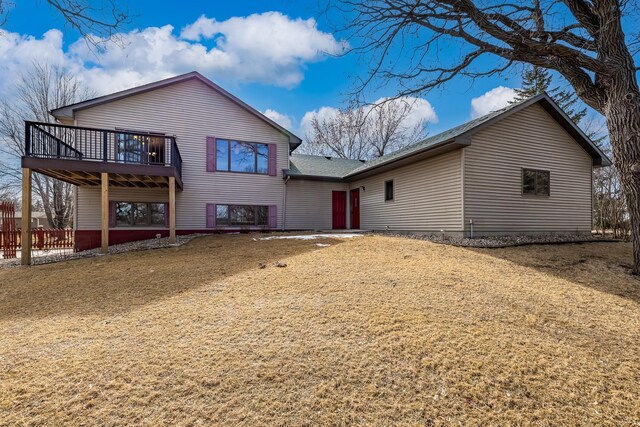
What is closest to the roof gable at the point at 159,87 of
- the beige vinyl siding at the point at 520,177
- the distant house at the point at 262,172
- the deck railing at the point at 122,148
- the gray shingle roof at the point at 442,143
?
the distant house at the point at 262,172

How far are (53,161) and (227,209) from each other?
624 cm

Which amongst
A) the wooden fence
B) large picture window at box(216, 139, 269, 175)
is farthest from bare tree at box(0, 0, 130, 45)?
the wooden fence

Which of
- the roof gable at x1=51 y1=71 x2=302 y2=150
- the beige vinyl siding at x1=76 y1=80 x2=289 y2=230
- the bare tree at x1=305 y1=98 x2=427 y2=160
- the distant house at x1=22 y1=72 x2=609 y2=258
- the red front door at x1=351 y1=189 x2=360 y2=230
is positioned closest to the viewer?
the distant house at x1=22 y1=72 x2=609 y2=258

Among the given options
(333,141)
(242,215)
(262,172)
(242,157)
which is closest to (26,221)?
(242,215)

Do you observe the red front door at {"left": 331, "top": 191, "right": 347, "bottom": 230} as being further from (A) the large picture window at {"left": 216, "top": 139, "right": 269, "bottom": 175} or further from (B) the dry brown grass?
(B) the dry brown grass

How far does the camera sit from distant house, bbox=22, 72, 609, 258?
10.1m

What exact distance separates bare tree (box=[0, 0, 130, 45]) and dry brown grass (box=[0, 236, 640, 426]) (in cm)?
412

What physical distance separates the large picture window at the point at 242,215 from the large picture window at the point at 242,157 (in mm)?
1690

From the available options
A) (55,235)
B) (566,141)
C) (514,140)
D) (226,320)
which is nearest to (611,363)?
(226,320)

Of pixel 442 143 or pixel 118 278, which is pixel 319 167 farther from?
pixel 118 278

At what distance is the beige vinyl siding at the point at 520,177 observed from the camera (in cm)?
1018

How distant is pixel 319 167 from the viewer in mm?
16891

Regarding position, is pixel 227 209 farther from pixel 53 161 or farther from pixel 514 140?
pixel 514 140

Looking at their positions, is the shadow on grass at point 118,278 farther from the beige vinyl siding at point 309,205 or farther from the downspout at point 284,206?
the beige vinyl siding at point 309,205
